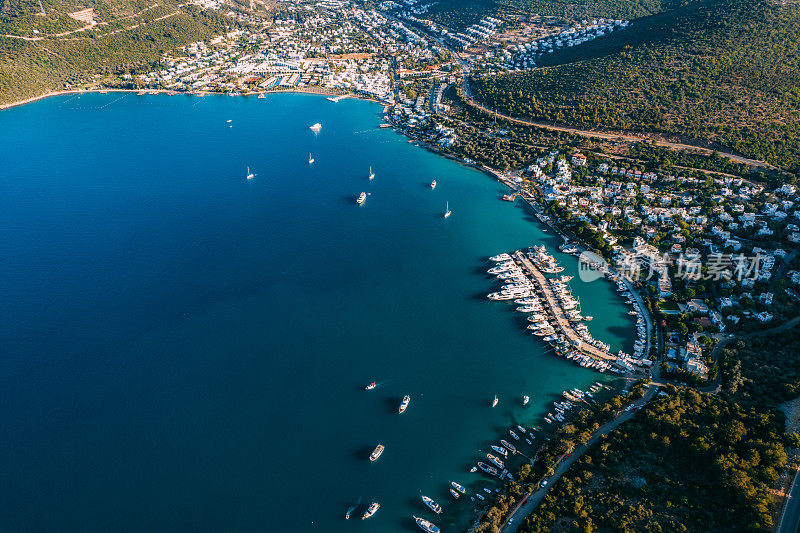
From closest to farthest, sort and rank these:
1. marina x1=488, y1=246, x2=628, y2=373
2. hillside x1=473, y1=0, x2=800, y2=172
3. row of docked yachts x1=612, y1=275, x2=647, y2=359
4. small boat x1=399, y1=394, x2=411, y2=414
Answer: small boat x1=399, y1=394, x2=411, y2=414, marina x1=488, y1=246, x2=628, y2=373, row of docked yachts x1=612, y1=275, x2=647, y2=359, hillside x1=473, y1=0, x2=800, y2=172

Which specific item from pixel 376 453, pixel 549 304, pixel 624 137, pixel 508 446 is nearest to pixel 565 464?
pixel 508 446

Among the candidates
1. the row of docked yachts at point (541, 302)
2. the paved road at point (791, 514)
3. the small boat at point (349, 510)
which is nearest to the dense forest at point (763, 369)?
the paved road at point (791, 514)

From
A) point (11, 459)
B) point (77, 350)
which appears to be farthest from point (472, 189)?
point (11, 459)

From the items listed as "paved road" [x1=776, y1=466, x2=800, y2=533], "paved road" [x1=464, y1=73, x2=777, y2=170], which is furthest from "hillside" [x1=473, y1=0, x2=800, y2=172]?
"paved road" [x1=776, y1=466, x2=800, y2=533]

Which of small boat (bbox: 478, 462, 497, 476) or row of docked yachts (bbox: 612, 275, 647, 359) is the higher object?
row of docked yachts (bbox: 612, 275, 647, 359)

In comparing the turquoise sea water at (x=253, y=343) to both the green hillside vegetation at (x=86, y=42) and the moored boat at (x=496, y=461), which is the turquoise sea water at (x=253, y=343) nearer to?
the moored boat at (x=496, y=461)

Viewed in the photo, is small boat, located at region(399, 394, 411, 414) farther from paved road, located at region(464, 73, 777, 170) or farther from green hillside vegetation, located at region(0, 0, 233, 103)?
green hillside vegetation, located at region(0, 0, 233, 103)

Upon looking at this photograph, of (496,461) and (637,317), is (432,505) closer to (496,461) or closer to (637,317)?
(496,461)
